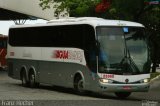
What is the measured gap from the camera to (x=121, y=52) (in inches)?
907

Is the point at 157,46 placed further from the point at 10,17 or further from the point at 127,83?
the point at 127,83

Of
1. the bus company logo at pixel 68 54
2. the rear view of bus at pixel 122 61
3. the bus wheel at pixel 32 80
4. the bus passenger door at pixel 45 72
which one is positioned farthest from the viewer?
the bus wheel at pixel 32 80

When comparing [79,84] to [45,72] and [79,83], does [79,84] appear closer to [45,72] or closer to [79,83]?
[79,83]

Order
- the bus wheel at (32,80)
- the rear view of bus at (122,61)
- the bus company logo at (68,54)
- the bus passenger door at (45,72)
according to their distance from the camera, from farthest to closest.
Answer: the bus wheel at (32,80)
the bus passenger door at (45,72)
the bus company logo at (68,54)
the rear view of bus at (122,61)

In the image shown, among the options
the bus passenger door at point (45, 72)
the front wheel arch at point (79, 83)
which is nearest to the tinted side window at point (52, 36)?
the bus passenger door at point (45, 72)

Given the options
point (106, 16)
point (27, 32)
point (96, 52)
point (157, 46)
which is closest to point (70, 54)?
point (96, 52)

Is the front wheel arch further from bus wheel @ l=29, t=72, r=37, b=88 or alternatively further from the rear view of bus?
bus wheel @ l=29, t=72, r=37, b=88

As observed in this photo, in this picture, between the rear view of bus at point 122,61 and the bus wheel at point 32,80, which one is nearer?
the rear view of bus at point 122,61

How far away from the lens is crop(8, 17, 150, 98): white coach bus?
22.8 meters

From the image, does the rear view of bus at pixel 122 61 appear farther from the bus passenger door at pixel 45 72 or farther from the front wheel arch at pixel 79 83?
the bus passenger door at pixel 45 72

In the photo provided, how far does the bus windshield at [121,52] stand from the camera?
22828mm

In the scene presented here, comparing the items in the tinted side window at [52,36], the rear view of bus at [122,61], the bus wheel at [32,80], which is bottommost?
the bus wheel at [32,80]

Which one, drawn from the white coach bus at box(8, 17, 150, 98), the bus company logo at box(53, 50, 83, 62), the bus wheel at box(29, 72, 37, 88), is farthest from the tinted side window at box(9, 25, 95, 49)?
the bus wheel at box(29, 72, 37, 88)

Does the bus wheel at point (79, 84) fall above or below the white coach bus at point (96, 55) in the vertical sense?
below
